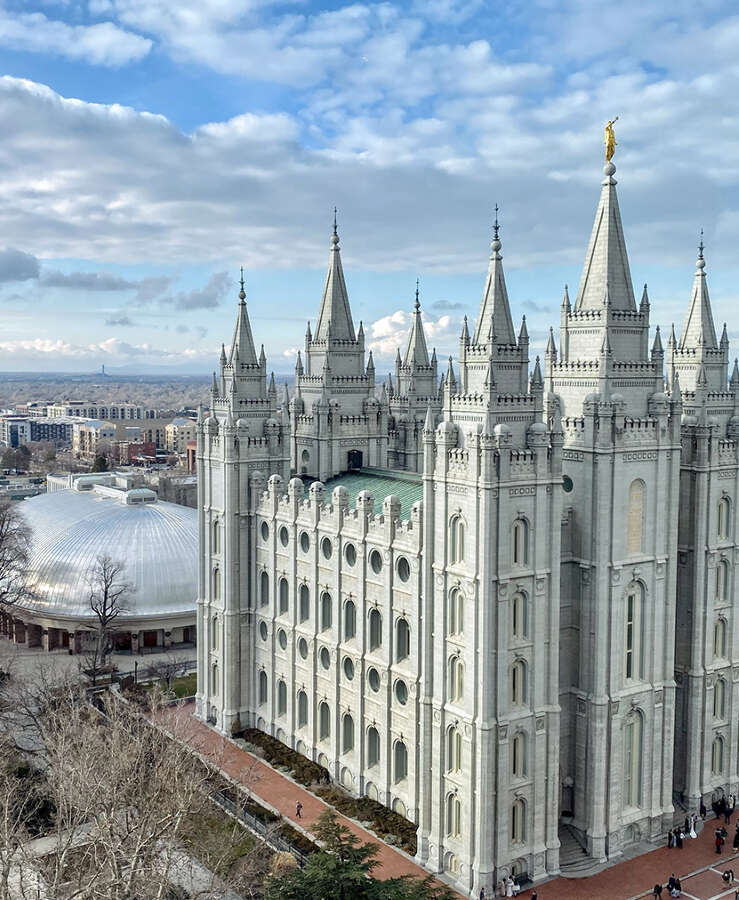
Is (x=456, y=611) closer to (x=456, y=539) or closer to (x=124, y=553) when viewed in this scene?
(x=456, y=539)

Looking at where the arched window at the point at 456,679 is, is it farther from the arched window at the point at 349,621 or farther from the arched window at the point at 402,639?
the arched window at the point at 349,621

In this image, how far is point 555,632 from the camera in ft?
152

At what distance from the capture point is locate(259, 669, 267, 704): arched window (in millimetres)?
64000

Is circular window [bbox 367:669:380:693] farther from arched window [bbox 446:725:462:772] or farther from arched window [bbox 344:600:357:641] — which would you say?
arched window [bbox 446:725:462:772]

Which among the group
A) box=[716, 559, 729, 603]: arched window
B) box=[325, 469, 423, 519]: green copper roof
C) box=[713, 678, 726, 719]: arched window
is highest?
box=[325, 469, 423, 519]: green copper roof

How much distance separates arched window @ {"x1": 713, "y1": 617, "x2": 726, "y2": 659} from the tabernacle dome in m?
46.8

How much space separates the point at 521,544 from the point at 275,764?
24207 mm

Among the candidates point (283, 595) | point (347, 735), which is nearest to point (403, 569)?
point (347, 735)

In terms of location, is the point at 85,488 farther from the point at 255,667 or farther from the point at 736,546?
the point at 736,546

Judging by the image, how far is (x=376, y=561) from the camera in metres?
52.8

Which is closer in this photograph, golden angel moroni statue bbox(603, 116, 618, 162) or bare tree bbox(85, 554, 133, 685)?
golden angel moroni statue bbox(603, 116, 618, 162)

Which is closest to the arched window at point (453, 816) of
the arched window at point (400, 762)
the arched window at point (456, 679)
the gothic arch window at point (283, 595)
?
the arched window at point (456, 679)

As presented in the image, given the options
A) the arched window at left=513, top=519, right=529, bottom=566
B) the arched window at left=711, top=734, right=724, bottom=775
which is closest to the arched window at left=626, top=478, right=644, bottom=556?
the arched window at left=513, top=519, right=529, bottom=566

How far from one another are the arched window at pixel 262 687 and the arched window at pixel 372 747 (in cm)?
1207
